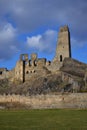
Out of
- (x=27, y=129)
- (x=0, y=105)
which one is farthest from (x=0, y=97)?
(x=27, y=129)

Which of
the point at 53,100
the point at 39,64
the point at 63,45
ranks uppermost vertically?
the point at 63,45

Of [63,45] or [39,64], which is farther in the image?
[63,45]

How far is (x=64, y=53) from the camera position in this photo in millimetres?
72250

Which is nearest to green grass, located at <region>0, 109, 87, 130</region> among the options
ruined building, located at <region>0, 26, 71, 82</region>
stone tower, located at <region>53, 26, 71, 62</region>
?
ruined building, located at <region>0, 26, 71, 82</region>

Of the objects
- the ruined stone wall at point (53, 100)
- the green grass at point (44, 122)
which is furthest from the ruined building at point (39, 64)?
the green grass at point (44, 122)

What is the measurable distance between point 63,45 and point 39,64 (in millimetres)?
8121

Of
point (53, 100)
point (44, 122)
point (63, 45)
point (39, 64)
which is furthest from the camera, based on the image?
point (63, 45)

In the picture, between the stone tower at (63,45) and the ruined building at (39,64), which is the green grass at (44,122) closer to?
the ruined building at (39,64)

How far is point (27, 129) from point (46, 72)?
44562 millimetres

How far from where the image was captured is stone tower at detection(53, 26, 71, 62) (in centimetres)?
7188

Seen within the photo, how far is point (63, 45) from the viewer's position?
239ft

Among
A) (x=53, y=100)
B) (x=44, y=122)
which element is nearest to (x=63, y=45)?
(x=53, y=100)

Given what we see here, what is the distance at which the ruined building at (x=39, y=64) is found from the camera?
65.9 metres

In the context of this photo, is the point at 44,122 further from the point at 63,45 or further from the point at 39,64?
the point at 63,45
